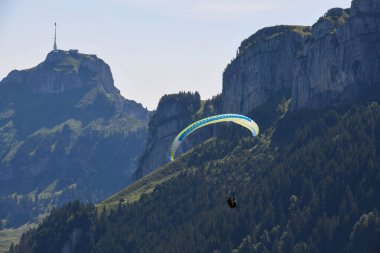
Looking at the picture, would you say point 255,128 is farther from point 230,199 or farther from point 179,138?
point 230,199

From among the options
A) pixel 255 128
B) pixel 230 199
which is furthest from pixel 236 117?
pixel 230 199

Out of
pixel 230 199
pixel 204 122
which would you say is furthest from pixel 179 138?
pixel 230 199

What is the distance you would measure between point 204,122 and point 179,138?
649 cm

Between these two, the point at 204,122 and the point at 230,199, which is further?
the point at 204,122

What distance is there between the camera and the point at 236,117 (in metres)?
145

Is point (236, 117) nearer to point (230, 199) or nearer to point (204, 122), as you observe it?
point (204, 122)

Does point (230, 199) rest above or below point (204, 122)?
below

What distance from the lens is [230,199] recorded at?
4631 inches

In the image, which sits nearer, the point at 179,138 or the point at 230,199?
the point at 230,199

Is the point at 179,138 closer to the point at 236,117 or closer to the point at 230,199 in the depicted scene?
the point at 236,117

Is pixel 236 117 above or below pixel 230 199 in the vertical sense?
above

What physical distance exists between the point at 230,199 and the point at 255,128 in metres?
30.2

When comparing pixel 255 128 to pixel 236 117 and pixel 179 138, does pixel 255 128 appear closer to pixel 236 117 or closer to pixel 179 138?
pixel 236 117

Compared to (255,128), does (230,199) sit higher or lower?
lower
